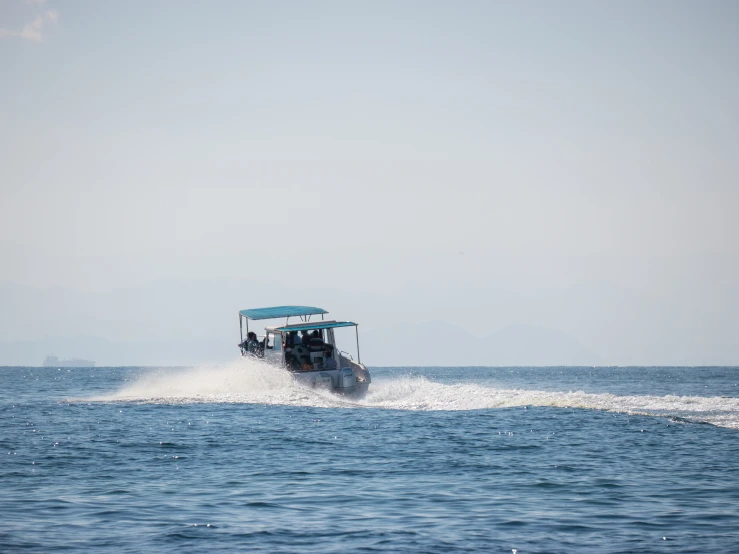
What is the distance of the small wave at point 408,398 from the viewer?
109 feet

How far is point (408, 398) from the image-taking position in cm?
3947

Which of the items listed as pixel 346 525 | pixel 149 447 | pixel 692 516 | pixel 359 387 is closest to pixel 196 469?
pixel 149 447

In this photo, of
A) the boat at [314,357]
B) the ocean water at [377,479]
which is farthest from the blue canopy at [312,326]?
the ocean water at [377,479]

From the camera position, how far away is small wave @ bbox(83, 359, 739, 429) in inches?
1309

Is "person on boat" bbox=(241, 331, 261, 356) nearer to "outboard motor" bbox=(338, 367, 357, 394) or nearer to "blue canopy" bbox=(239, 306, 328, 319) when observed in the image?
"blue canopy" bbox=(239, 306, 328, 319)

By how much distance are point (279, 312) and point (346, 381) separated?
730 cm

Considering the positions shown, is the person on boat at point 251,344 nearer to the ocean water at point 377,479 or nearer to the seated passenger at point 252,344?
the seated passenger at point 252,344

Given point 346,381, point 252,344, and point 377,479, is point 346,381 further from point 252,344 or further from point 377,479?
point 377,479

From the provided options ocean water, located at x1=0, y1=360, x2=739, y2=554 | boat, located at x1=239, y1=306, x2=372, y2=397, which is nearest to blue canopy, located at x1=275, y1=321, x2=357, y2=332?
boat, located at x1=239, y1=306, x2=372, y2=397

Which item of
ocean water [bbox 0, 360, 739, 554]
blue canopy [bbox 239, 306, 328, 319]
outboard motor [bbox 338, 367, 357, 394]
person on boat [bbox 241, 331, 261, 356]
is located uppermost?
blue canopy [bbox 239, 306, 328, 319]

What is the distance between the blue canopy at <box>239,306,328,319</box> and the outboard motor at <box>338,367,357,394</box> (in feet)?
19.2

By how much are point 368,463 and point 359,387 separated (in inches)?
766

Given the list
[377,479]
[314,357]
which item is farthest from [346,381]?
[377,479]

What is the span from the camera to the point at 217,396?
4138 centimetres
